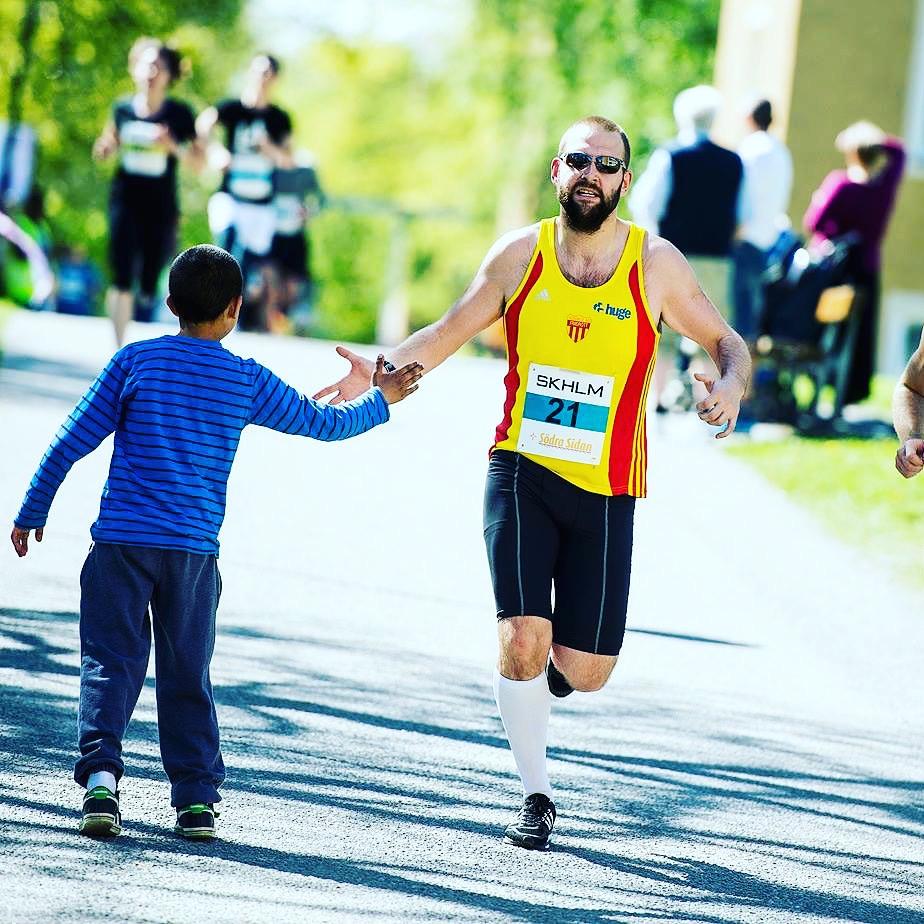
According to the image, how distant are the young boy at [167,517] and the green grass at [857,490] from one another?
657cm

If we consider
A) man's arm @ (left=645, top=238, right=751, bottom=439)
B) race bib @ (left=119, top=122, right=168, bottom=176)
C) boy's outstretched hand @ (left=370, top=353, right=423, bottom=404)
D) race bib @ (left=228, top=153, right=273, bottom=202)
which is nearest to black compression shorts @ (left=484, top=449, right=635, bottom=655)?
boy's outstretched hand @ (left=370, top=353, right=423, bottom=404)

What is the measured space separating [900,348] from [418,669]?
1935cm

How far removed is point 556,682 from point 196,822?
4.43 feet

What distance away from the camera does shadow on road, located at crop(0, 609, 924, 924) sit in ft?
18.0

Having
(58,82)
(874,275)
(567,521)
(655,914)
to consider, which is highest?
(58,82)

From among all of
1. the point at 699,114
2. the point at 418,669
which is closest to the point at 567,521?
→ the point at 418,669

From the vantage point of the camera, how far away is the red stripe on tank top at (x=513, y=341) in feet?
20.3

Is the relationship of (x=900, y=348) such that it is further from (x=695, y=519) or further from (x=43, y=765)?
(x=43, y=765)

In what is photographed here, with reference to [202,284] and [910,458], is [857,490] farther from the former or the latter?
[202,284]

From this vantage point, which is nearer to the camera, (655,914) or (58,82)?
(655,914)

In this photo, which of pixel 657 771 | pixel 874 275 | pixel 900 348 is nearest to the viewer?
pixel 657 771

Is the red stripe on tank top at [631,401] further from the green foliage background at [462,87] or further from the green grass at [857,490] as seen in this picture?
the green foliage background at [462,87]

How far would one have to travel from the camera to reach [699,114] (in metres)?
15.3

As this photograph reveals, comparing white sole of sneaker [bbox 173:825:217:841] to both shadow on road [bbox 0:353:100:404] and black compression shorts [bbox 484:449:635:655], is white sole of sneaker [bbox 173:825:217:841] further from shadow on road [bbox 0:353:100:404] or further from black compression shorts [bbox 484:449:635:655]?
shadow on road [bbox 0:353:100:404]
